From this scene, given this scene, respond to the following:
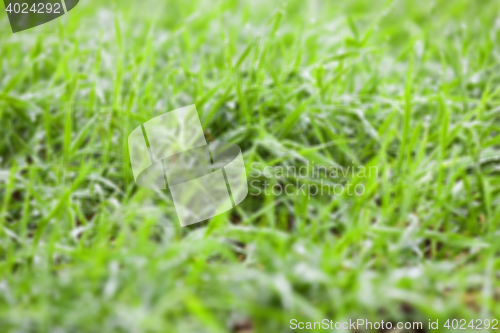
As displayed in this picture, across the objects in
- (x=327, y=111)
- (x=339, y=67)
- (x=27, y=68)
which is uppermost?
(x=27, y=68)

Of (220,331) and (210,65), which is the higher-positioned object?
(210,65)

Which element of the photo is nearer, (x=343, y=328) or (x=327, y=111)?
(x=343, y=328)

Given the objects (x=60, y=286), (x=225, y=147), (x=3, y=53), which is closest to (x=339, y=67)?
(x=225, y=147)

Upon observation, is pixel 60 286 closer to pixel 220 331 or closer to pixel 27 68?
pixel 220 331

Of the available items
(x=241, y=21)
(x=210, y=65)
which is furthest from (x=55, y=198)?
(x=241, y=21)

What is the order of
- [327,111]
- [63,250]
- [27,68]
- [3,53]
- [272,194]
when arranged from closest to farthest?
[63,250] → [272,194] → [327,111] → [27,68] → [3,53]

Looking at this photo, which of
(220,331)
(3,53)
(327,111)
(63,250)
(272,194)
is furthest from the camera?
(3,53)

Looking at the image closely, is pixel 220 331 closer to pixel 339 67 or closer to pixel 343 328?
pixel 343 328
